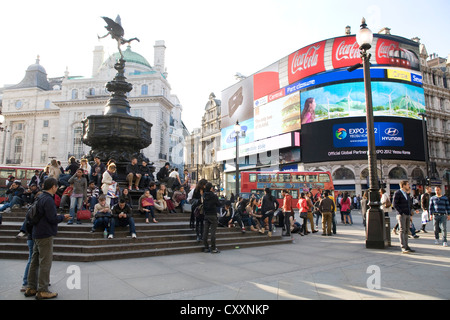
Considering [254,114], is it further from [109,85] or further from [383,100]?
[109,85]

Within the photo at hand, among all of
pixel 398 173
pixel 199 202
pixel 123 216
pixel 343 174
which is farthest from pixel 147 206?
pixel 398 173

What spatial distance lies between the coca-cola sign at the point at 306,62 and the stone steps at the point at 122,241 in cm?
3728

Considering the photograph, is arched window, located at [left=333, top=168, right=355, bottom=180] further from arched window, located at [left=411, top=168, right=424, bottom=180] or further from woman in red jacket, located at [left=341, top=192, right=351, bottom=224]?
woman in red jacket, located at [left=341, top=192, right=351, bottom=224]

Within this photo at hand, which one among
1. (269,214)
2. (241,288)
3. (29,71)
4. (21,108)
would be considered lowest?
(241,288)

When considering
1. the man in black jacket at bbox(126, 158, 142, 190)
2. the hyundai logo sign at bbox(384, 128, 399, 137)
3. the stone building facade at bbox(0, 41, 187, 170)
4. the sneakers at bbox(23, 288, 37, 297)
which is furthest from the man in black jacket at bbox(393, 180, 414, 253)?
the stone building facade at bbox(0, 41, 187, 170)

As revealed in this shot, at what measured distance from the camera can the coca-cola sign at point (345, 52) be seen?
39391mm

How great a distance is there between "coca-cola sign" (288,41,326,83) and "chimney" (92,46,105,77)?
36785 millimetres

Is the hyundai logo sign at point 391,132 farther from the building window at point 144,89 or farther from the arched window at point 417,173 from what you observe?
the building window at point 144,89

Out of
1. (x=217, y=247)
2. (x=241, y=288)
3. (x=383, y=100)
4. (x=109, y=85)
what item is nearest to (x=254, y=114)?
(x=383, y=100)

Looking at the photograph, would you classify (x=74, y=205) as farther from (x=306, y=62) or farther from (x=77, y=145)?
(x=77, y=145)

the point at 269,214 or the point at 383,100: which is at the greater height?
the point at 383,100

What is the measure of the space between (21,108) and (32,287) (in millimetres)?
65858

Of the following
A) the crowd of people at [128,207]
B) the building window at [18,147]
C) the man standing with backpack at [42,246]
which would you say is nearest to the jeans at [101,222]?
the crowd of people at [128,207]

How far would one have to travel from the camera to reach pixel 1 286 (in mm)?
4527
